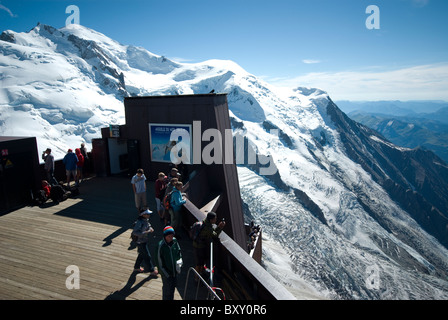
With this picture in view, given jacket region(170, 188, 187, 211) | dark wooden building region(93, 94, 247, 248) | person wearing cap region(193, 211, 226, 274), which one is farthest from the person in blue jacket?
dark wooden building region(93, 94, 247, 248)

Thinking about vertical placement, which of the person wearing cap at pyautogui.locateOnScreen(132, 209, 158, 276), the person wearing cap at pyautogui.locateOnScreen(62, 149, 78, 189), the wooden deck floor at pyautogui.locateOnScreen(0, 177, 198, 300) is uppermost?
the person wearing cap at pyautogui.locateOnScreen(62, 149, 78, 189)

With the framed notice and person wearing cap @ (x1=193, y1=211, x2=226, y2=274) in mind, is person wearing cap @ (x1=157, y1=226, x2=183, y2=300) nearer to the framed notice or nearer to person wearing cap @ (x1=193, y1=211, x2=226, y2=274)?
person wearing cap @ (x1=193, y1=211, x2=226, y2=274)

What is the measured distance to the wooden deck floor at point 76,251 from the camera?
657 centimetres

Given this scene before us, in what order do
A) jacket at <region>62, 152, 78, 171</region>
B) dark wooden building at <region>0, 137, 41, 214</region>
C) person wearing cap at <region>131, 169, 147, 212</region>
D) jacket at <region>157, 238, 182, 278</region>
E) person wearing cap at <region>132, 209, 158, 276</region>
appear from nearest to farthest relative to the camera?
jacket at <region>157, 238, 182, 278</region>, person wearing cap at <region>132, 209, 158, 276</region>, person wearing cap at <region>131, 169, 147, 212</region>, dark wooden building at <region>0, 137, 41, 214</region>, jacket at <region>62, 152, 78, 171</region>

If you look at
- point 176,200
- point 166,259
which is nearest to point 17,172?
point 176,200

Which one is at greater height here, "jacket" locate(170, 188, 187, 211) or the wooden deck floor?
"jacket" locate(170, 188, 187, 211)

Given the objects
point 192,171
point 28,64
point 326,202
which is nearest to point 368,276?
point 326,202

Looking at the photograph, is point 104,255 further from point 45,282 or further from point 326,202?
point 326,202

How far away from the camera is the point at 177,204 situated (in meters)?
8.48

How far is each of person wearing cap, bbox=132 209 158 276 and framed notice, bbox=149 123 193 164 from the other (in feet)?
25.0

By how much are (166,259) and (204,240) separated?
1.16 meters

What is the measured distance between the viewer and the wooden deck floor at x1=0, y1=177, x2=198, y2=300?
21.6ft

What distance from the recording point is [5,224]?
10.2 meters
